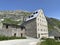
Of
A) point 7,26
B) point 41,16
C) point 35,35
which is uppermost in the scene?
point 41,16

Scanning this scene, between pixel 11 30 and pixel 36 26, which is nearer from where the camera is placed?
pixel 11 30

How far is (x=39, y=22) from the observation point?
60.2 meters

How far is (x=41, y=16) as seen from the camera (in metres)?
62.7

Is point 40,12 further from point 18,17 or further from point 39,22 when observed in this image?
point 18,17

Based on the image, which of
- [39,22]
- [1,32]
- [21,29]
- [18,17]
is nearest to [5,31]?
[1,32]

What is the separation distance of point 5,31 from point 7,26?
337 centimetres

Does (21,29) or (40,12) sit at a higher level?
(40,12)

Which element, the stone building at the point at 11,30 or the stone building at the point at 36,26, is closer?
the stone building at the point at 11,30

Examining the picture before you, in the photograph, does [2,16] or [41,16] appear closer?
[41,16]

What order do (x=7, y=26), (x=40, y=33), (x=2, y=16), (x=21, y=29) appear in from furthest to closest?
(x=2, y=16)
(x=40, y=33)
(x=21, y=29)
(x=7, y=26)

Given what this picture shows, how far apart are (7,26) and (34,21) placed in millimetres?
14188

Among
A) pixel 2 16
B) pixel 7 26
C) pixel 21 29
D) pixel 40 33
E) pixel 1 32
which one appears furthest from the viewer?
pixel 2 16

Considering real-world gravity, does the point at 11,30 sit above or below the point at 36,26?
below

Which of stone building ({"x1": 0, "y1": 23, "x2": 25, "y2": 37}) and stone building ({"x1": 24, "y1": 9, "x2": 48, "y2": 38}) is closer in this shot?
stone building ({"x1": 0, "y1": 23, "x2": 25, "y2": 37})
